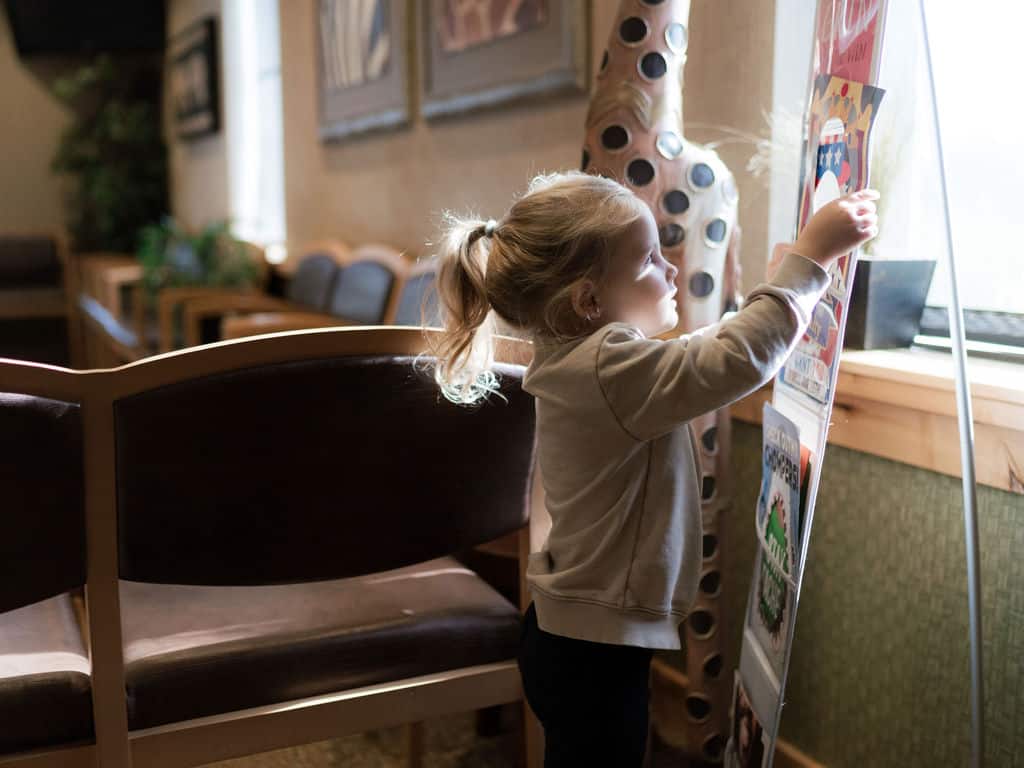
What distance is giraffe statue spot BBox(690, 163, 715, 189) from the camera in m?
1.55

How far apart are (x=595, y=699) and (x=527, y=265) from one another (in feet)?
1.69

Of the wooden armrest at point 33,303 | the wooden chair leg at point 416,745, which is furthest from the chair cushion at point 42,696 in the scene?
the wooden armrest at point 33,303

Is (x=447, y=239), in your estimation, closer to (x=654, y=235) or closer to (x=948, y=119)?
(x=654, y=235)

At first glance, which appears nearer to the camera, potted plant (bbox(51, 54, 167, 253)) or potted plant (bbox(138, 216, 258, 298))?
potted plant (bbox(138, 216, 258, 298))

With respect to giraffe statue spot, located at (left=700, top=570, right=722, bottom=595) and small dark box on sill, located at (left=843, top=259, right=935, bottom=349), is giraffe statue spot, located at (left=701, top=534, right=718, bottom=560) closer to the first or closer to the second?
giraffe statue spot, located at (left=700, top=570, right=722, bottom=595)

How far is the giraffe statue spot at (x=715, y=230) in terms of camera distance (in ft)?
5.12

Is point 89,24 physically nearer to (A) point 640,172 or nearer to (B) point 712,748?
(A) point 640,172

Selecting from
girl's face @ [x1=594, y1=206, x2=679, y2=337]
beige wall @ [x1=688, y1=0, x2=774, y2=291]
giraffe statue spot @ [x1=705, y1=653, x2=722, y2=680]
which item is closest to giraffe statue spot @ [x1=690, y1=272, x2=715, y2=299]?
beige wall @ [x1=688, y1=0, x2=774, y2=291]

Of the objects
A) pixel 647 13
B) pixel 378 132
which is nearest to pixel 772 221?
pixel 647 13

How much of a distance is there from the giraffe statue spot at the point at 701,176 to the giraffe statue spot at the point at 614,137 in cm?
11

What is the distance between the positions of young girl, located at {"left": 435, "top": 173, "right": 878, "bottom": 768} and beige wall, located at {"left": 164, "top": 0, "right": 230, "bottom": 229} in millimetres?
5472

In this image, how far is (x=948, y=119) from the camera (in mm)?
1604

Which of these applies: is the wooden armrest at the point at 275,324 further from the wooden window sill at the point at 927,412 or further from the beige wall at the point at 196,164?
the beige wall at the point at 196,164

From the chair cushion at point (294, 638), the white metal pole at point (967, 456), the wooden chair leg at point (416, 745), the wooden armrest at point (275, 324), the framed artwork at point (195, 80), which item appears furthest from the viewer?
the framed artwork at point (195, 80)
